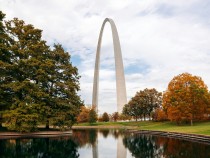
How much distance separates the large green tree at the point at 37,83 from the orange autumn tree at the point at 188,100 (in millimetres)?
14975

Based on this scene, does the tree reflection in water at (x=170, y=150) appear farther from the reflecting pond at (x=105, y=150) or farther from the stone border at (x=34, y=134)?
the stone border at (x=34, y=134)

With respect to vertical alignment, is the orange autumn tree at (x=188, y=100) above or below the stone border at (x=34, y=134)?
above

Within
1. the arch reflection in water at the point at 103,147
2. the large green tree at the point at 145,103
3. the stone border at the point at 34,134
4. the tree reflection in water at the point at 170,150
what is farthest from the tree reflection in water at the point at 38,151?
Result: the large green tree at the point at 145,103

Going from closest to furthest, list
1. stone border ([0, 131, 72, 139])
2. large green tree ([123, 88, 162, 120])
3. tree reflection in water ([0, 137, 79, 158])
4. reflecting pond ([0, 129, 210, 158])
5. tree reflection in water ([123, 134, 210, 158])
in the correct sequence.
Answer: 1. tree reflection in water ([123, 134, 210, 158])
2. reflecting pond ([0, 129, 210, 158])
3. tree reflection in water ([0, 137, 79, 158])
4. stone border ([0, 131, 72, 139])
5. large green tree ([123, 88, 162, 120])

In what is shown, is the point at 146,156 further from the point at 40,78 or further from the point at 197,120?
the point at 197,120

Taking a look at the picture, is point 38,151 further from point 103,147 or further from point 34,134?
point 34,134

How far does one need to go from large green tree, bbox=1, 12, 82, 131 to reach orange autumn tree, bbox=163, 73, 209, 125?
14975 mm

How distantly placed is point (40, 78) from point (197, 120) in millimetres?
25603

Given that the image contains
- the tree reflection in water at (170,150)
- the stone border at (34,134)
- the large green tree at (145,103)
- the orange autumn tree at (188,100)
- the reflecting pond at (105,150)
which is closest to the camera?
the tree reflection in water at (170,150)

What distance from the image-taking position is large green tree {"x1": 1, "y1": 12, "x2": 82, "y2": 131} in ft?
102

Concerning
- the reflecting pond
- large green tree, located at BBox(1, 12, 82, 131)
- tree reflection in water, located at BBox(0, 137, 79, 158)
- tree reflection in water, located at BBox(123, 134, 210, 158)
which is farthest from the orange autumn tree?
tree reflection in water, located at BBox(0, 137, 79, 158)

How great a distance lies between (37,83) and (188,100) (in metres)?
22.2

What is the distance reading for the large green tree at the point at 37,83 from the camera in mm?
30969

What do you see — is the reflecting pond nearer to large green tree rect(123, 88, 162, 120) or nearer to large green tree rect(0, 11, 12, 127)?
large green tree rect(0, 11, 12, 127)
